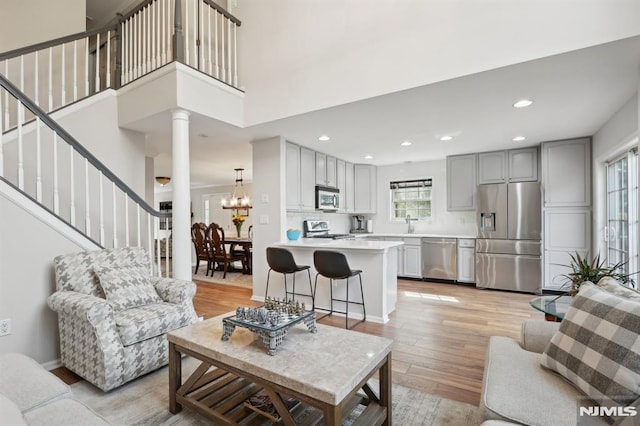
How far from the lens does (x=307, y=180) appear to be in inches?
196

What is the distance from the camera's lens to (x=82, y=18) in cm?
470

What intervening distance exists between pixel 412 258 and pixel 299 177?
268cm

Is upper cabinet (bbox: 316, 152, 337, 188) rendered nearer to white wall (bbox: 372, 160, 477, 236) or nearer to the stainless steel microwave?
the stainless steel microwave

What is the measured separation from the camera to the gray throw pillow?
2453 mm

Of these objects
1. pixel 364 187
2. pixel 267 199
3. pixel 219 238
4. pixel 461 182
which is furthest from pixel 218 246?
pixel 461 182

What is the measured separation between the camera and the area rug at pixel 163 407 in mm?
1841

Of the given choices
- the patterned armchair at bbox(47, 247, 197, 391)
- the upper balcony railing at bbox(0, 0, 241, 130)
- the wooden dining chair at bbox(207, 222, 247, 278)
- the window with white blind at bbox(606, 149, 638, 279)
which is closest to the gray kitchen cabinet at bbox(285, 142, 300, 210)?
the upper balcony railing at bbox(0, 0, 241, 130)

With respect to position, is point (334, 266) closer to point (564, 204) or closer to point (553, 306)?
point (553, 306)

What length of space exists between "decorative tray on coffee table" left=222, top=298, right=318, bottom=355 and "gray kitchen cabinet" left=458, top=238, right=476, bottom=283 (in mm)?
4329

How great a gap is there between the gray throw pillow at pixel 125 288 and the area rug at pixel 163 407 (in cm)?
57

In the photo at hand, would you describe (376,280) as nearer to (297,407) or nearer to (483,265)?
(297,407)

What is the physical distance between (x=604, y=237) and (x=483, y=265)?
1562 millimetres

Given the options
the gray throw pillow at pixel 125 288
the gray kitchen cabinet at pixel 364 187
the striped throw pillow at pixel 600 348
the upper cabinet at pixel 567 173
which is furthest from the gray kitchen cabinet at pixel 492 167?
the gray throw pillow at pixel 125 288
